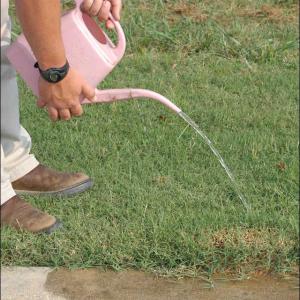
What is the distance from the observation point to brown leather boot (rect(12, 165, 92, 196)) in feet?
12.7

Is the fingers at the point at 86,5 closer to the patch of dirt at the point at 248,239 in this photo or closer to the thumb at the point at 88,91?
the thumb at the point at 88,91

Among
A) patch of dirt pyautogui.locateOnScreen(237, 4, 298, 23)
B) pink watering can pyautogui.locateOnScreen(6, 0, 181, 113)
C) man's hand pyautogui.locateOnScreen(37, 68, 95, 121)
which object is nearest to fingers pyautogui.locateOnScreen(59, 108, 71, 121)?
man's hand pyautogui.locateOnScreen(37, 68, 95, 121)

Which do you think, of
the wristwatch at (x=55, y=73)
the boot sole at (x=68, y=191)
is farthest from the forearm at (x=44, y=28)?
the boot sole at (x=68, y=191)

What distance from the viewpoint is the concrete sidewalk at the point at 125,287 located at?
312cm

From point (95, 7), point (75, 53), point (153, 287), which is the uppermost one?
point (95, 7)

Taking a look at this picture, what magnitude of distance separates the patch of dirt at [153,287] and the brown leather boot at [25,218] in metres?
0.30

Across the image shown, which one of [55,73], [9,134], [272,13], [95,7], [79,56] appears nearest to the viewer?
[55,73]

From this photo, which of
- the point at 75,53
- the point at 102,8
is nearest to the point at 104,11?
the point at 102,8

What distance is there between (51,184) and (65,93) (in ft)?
2.86

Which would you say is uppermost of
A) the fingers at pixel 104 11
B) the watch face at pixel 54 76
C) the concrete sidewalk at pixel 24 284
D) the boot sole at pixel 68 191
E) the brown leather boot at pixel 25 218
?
the fingers at pixel 104 11

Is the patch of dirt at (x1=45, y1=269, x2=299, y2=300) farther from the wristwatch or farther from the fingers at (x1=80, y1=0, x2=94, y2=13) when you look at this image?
the fingers at (x1=80, y1=0, x2=94, y2=13)

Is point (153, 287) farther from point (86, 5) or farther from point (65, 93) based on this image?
point (86, 5)

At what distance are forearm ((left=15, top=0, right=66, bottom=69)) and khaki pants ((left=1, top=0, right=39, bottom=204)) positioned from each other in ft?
1.22

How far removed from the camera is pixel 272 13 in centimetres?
646
